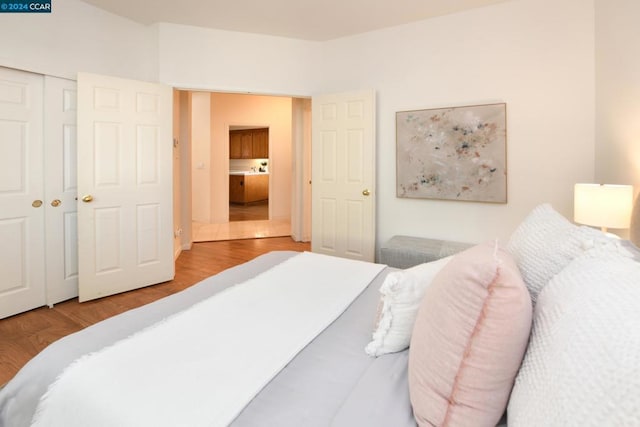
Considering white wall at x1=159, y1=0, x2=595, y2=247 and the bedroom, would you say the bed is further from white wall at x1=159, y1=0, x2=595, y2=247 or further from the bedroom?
white wall at x1=159, y1=0, x2=595, y2=247

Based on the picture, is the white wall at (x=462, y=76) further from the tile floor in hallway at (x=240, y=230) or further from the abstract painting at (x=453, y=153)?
the tile floor in hallway at (x=240, y=230)

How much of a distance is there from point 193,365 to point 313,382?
35 centimetres

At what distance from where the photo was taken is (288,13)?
3377mm

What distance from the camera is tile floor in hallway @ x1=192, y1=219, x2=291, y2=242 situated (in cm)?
591

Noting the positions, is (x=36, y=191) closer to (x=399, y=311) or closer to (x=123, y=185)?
(x=123, y=185)

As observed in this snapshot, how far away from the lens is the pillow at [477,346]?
27.5 inches

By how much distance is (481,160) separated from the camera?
3264 mm

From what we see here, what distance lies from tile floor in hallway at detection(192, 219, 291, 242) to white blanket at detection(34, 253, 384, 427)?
4.60 meters

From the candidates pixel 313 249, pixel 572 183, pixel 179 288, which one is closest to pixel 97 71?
pixel 179 288

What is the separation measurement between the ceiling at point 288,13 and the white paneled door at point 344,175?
0.73 m

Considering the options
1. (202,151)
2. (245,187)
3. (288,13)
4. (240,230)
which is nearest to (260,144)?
(245,187)

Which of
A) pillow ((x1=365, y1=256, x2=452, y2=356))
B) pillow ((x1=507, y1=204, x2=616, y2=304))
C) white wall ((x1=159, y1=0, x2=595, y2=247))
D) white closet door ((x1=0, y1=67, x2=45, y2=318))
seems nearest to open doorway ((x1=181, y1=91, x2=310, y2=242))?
white wall ((x1=159, y1=0, x2=595, y2=247))

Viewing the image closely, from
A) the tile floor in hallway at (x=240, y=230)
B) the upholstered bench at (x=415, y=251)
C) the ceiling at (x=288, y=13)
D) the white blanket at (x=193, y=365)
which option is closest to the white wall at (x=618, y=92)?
the ceiling at (x=288, y=13)

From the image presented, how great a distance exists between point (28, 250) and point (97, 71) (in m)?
1.76
